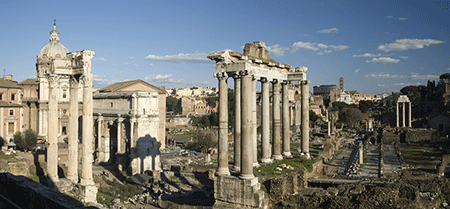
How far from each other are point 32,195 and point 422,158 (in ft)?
127

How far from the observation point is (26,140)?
31562mm

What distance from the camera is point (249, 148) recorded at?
12.7m

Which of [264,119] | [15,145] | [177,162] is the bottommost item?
[177,162]

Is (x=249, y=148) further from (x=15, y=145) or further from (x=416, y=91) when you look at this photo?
(x=416, y=91)

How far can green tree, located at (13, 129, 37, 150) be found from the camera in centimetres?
3136

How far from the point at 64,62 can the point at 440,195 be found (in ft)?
56.1

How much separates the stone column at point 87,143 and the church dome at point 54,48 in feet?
87.1

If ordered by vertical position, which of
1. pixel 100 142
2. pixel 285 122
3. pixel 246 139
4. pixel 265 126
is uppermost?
pixel 285 122

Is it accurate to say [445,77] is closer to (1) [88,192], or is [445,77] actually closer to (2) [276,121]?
(2) [276,121]

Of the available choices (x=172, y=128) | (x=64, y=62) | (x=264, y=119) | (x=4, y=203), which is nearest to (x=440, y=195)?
(x=264, y=119)

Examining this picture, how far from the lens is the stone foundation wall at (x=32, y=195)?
7.97 m

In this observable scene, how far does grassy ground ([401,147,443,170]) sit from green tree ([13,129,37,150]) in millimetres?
34777

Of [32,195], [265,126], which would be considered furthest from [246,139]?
[32,195]

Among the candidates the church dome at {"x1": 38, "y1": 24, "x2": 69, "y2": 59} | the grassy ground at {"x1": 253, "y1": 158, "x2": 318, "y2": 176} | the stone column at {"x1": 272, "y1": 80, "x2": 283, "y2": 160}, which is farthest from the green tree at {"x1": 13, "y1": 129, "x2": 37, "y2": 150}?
the grassy ground at {"x1": 253, "y1": 158, "x2": 318, "y2": 176}
